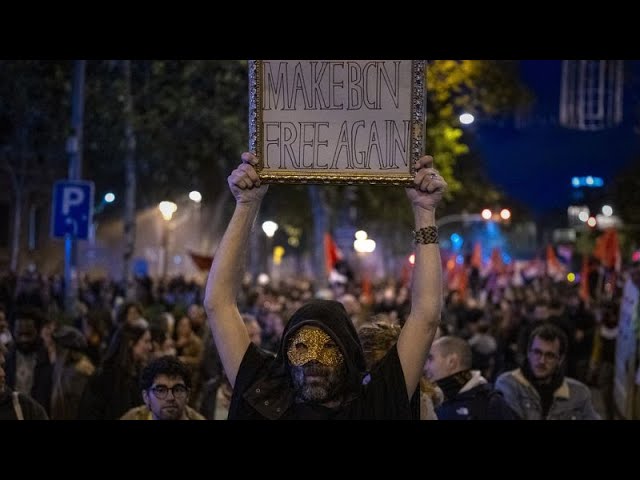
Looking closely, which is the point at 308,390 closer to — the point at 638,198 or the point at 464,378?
the point at 464,378

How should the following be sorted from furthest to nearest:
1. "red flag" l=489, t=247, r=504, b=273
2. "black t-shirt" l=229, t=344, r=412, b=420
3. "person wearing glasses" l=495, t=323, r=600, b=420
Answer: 1. "red flag" l=489, t=247, r=504, b=273
2. "person wearing glasses" l=495, t=323, r=600, b=420
3. "black t-shirt" l=229, t=344, r=412, b=420

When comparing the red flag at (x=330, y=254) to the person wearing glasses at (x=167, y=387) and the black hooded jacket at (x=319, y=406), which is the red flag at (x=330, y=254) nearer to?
the person wearing glasses at (x=167, y=387)

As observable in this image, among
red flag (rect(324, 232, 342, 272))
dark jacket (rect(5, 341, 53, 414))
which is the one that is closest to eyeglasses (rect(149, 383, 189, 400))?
dark jacket (rect(5, 341, 53, 414))

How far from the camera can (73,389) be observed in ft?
29.4

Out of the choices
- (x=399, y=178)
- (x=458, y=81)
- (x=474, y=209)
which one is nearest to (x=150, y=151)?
(x=458, y=81)

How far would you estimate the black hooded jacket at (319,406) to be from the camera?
4.04 meters

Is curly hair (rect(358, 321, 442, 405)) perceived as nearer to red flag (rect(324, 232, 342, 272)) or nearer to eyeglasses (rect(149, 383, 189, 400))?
eyeglasses (rect(149, 383, 189, 400))

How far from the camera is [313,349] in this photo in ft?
13.4

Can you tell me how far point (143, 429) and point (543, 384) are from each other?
4742 millimetres

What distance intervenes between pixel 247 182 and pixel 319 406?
2.79 ft

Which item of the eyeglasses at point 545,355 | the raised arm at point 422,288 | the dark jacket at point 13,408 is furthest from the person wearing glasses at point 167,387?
the eyeglasses at point 545,355

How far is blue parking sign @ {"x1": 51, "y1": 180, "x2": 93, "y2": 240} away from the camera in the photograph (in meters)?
16.1

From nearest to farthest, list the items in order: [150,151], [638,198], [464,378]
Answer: [464,378] → [150,151] → [638,198]

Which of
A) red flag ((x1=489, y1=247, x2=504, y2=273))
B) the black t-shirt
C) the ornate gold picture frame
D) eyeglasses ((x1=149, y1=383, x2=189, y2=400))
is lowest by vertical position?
eyeglasses ((x1=149, y1=383, x2=189, y2=400))
